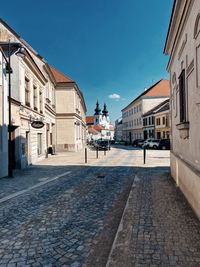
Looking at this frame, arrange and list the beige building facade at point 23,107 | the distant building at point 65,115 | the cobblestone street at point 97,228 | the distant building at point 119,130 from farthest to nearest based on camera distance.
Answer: the distant building at point 119,130 → the distant building at point 65,115 → the beige building facade at point 23,107 → the cobblestone street at point 97,228

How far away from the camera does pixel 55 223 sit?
4789mm

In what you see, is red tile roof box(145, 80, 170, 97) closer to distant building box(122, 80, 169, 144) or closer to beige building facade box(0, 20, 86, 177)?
distant building box(122, 80, 169, 144)

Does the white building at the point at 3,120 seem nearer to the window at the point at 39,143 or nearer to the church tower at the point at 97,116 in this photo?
the window at the point at 39,143

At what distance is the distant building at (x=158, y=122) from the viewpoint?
3924 centimetres

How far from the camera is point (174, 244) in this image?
12.2ft

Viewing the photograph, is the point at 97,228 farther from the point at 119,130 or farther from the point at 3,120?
the point at 119,130

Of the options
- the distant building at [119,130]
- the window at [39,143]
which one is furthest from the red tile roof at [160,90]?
the window at [39,143]

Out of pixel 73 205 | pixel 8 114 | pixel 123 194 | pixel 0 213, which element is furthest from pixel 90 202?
pixel 8 114

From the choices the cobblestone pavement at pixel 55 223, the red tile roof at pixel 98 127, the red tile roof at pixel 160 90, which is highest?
the red tile roof at pixel 160 90

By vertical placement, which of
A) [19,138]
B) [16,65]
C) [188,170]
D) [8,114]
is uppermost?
[16,65]

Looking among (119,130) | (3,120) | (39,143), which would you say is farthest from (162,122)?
(119,130)

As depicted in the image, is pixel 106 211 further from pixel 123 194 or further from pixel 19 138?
pixel 19 138

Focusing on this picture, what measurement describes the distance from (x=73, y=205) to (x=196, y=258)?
11.7 ft

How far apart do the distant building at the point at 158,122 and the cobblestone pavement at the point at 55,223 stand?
33.0 m
